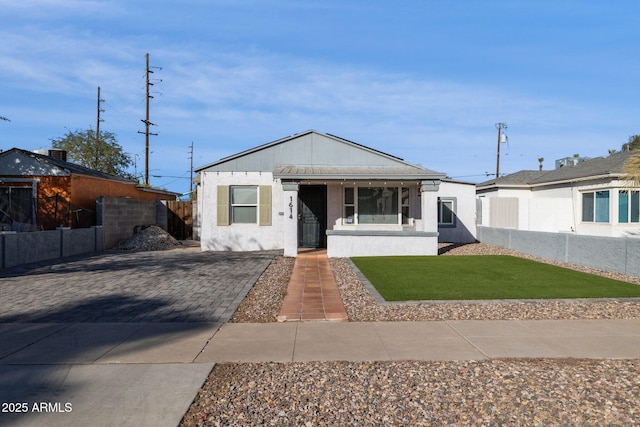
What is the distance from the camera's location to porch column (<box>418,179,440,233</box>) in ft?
51.7

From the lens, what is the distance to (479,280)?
34.4ft

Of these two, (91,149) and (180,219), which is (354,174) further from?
(91,149)

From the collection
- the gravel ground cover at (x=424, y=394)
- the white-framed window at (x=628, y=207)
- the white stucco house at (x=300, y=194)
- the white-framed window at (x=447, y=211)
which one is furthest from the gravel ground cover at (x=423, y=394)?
the white-framed window at (x=447, y=211)

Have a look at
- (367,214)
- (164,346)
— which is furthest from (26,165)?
(164,346)

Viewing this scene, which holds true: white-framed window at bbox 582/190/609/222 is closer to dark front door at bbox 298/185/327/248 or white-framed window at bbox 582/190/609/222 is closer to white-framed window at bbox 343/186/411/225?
white-framed window at bbox 343/186/411/225

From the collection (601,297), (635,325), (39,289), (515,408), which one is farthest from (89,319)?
(601,297)

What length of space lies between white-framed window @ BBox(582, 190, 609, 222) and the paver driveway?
13.9 meters

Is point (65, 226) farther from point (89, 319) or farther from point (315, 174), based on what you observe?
point (89, 319)

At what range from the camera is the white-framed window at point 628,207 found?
17156 mm

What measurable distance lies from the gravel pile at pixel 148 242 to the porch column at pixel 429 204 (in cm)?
1108

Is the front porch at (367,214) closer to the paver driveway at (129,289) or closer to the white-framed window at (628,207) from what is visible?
the paver driveway at (129,289)

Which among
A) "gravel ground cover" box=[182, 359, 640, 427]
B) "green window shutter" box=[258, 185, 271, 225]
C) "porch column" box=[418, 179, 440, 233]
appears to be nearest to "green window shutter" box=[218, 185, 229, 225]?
"green window shutter" box=[258, 185, 271, 225]

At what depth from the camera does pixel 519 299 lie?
8367mm

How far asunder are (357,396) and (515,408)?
1433mm
